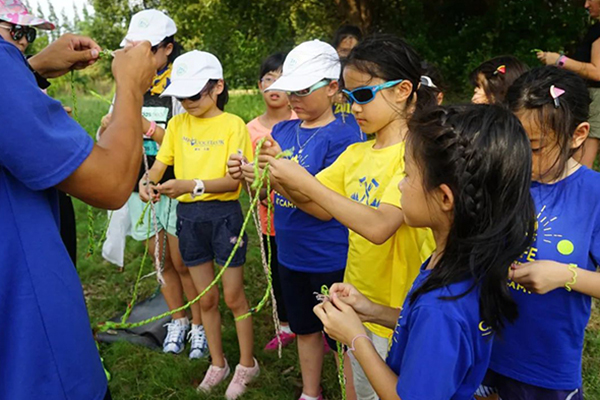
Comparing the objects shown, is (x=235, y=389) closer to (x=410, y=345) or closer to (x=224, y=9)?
(x=410, y=345)

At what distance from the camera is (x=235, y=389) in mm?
3180

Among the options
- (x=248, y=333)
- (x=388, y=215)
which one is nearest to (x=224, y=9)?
(x=248, y=333)

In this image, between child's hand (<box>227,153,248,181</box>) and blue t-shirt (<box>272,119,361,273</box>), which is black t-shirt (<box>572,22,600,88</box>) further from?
child's hand (<box>227,153,248,181</box>)

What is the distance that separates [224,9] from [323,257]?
1152cm

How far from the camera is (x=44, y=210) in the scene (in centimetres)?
143

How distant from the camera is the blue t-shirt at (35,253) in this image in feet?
4.17

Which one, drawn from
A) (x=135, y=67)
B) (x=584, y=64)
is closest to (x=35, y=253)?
(x=135, y=67)

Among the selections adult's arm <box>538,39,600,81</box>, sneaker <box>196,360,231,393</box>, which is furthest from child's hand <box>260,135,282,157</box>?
adult's arm <box>538,39,600,81</box>

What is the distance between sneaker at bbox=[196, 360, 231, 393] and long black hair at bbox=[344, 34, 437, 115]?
2.17 metres

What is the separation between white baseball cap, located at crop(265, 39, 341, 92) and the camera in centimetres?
258

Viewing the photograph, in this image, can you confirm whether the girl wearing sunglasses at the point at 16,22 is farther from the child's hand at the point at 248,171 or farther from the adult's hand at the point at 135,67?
the child's hand at the point at 248,171

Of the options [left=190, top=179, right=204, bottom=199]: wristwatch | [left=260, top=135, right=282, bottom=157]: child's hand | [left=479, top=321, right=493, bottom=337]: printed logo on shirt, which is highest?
[left=260, top=135, right=282, bottom=157]: child's hand

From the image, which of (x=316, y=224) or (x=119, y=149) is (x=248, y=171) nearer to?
(x=316, y=224)

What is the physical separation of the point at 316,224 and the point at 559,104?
1.28 metres
